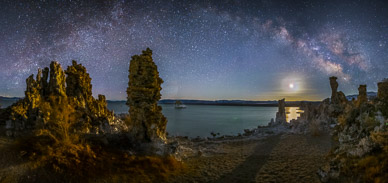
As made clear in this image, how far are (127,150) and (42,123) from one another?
13104 millimetres

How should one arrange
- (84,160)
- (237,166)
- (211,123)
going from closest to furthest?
(84,160)
(237,166)
(211,123)

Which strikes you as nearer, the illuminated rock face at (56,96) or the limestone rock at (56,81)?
the illuminated rock face at (56,96)

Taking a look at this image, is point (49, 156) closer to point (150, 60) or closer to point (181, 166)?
point (181, 166)

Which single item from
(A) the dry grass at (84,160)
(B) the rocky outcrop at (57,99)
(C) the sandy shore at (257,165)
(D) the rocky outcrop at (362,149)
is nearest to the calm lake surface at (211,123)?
(B) the rocky outcrop at (57,99)

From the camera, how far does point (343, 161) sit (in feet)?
18.9

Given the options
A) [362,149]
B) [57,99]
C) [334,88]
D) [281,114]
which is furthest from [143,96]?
[281,114]

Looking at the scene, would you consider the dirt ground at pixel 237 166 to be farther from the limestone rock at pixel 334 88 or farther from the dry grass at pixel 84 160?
the limestone rock at pixel 334 88

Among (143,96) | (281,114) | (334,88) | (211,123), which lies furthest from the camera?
(211,123)

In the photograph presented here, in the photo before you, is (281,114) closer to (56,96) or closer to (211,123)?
(211,123)

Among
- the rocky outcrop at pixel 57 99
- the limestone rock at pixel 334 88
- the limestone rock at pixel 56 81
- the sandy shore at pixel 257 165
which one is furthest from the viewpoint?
the limestone rock at pixel 334 88

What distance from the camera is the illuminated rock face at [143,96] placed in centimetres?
1291

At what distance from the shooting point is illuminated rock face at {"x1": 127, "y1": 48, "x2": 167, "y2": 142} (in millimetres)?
12906

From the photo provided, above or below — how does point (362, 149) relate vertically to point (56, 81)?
below

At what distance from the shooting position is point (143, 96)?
1283 cm
